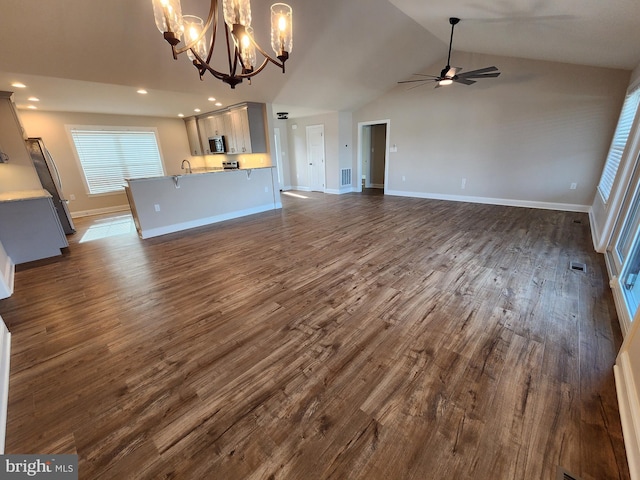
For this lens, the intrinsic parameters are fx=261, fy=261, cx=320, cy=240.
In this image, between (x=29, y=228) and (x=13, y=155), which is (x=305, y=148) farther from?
(x=29, y=228)

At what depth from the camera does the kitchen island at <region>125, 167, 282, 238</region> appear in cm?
427

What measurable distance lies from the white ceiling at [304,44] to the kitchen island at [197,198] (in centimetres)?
143

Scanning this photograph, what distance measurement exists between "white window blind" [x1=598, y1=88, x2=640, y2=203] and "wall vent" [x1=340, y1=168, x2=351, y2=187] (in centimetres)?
525

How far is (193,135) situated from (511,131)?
775cm

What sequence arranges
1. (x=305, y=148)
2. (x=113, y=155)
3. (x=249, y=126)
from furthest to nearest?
1. (x=305, y=148)
2. (x=113, y=155)
3. (x=249, y=126)

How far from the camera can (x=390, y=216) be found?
513 centimetres

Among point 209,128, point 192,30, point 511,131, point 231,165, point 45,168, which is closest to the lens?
point 192,30

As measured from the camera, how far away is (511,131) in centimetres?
527

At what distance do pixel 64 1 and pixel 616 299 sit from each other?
18.4 ft

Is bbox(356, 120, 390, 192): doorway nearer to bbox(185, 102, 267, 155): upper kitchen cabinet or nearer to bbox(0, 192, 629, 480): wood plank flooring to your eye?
bbox(185, 102, 267, 155): upper kitchen cabinet

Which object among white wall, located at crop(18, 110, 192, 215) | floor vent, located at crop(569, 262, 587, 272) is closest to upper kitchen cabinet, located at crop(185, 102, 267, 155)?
white wall, located at crop(18, 110, 192, 215)

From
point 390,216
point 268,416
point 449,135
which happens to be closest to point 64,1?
point 268,416

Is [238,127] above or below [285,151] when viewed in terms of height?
above

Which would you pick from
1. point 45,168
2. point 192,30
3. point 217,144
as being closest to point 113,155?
point 45,168
